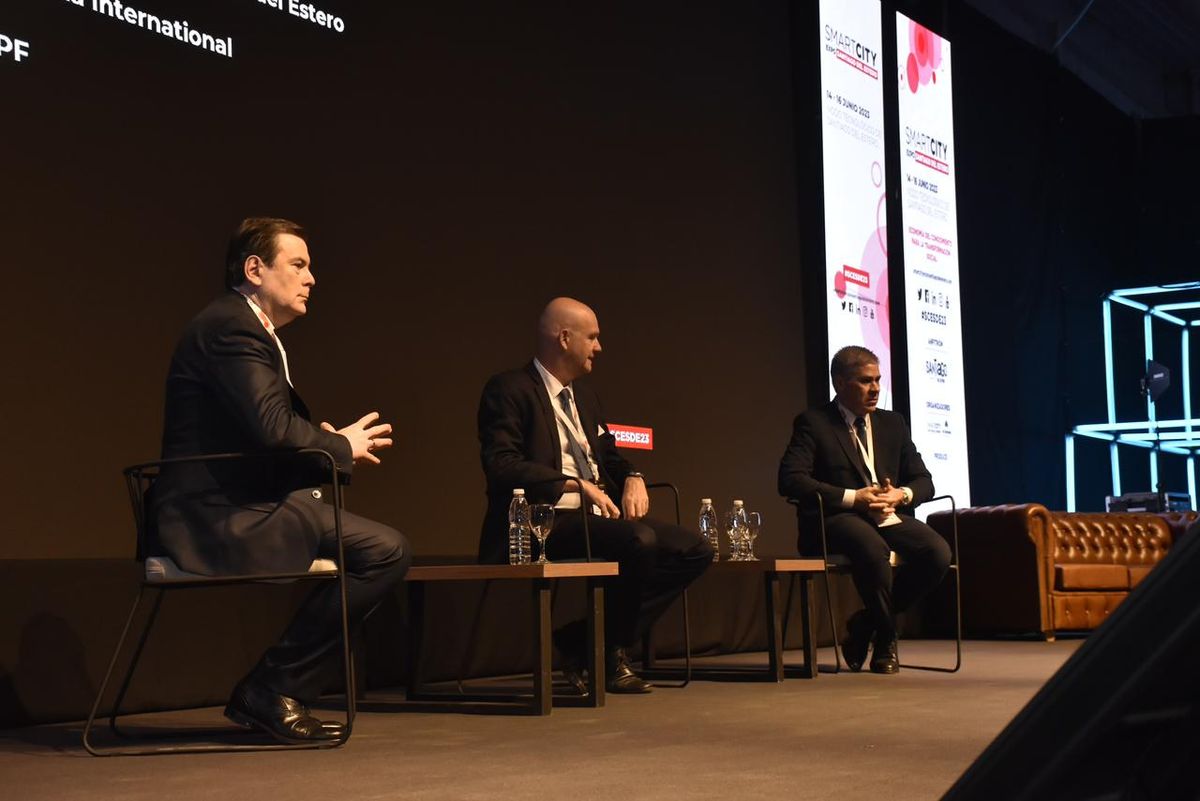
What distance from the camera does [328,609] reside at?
3.10 metres

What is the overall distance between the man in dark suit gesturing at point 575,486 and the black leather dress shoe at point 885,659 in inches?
39.7

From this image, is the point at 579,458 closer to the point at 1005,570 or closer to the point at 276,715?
the point at 276,715

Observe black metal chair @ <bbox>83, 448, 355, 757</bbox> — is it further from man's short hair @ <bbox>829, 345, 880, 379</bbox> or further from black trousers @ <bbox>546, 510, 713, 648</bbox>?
man's short hair @ <bbox>829, 345, 880, 379</bbox>

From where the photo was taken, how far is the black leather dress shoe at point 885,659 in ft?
16.4

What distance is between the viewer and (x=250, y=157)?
4750mm

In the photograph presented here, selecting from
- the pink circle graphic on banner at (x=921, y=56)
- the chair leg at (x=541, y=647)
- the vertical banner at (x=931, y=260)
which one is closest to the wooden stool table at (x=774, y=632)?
the chair leg at (x=541, y=647)

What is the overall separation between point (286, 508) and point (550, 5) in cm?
368

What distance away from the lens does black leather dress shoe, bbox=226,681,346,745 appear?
3.04 meters

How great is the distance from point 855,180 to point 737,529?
3.60 metres

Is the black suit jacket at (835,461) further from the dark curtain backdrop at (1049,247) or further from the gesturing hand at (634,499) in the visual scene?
the dark curtain backdrop at (1049,247)

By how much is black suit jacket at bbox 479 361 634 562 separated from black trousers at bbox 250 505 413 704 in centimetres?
78

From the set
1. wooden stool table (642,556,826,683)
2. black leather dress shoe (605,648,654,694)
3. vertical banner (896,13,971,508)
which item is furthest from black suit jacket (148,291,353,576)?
vertical banner (896,13,971,508)

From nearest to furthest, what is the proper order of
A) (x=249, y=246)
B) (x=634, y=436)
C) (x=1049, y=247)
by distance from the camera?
(x=249, y=246), (x=634, y=436), (x=1049, y=247)

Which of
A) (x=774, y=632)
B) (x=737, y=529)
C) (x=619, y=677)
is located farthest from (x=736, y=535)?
(x=619, y=677)
